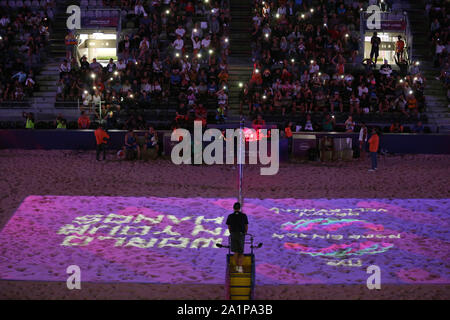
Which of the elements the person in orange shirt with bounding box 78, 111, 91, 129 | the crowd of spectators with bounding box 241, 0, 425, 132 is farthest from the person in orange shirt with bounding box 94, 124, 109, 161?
the crowd of spectators with bounding box 241, 0, 425, 132

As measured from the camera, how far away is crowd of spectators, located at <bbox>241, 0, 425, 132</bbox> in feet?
80.6

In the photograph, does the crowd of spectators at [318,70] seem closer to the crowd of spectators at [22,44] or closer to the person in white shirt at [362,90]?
the person in white shirt at [362,90]

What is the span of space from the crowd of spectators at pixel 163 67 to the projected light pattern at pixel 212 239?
8.62 m

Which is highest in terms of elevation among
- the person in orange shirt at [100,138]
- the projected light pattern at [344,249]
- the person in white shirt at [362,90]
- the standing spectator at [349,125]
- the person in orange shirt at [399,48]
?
the person in orange shirt at [399,48]

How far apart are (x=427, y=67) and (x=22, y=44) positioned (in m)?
20.7

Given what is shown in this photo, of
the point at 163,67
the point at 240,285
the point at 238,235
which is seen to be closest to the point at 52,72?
the point at 163,67

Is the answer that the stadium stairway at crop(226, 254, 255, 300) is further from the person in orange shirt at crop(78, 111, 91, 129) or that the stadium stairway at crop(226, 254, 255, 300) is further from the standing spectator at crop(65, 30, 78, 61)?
the standing spectator at crop(65, 30, 78, 61)

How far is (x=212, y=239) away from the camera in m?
12.1

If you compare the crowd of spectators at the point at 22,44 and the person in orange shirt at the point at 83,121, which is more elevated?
the crowd of spectators at the point at 22,44

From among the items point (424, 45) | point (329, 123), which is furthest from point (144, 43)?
point (424, 45)

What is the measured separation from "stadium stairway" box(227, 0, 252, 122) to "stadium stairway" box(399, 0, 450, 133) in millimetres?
8447

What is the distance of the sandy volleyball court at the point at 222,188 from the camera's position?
9398mm

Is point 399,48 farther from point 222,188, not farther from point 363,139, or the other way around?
point 222,188

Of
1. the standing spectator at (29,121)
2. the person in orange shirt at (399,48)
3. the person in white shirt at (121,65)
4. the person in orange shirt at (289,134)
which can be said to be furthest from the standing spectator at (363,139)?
the standing spectator at (29,121)
